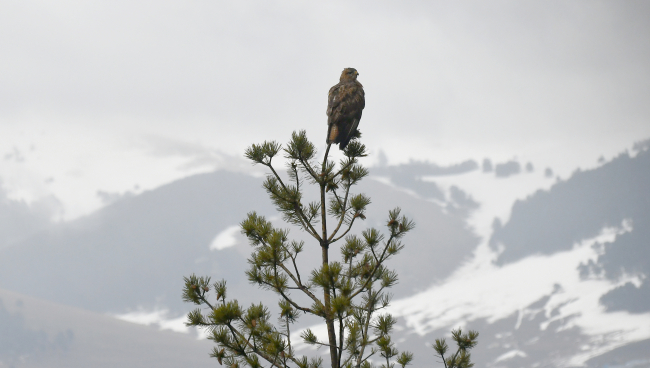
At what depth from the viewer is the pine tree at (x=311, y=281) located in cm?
2130

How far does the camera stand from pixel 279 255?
864 inches

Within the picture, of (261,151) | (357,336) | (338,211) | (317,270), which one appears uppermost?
(261,151)

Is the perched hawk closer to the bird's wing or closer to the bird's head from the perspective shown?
the bird's wing

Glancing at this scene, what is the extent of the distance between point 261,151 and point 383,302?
659 centimetres

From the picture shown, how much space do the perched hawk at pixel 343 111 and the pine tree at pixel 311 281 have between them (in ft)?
1.31

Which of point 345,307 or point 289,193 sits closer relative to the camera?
point 345,307

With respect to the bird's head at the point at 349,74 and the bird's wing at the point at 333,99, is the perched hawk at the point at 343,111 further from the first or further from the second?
the bird's head at the point at 349,74

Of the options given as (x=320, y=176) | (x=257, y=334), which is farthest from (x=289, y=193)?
(x=257, y=334)

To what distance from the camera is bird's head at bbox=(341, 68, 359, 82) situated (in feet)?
82.9

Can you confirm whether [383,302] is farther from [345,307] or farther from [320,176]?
[320,176]

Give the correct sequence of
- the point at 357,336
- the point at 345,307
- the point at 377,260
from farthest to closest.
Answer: the point at 377,260
the point at 357,336
the point at 345,307

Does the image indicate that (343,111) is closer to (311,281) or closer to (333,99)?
(333,99)

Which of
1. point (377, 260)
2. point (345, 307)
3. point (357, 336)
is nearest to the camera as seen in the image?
point (345, 307)

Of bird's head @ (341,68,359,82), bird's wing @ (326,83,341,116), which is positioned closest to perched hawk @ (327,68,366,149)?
bird's wing @ (326,83,341,116)
